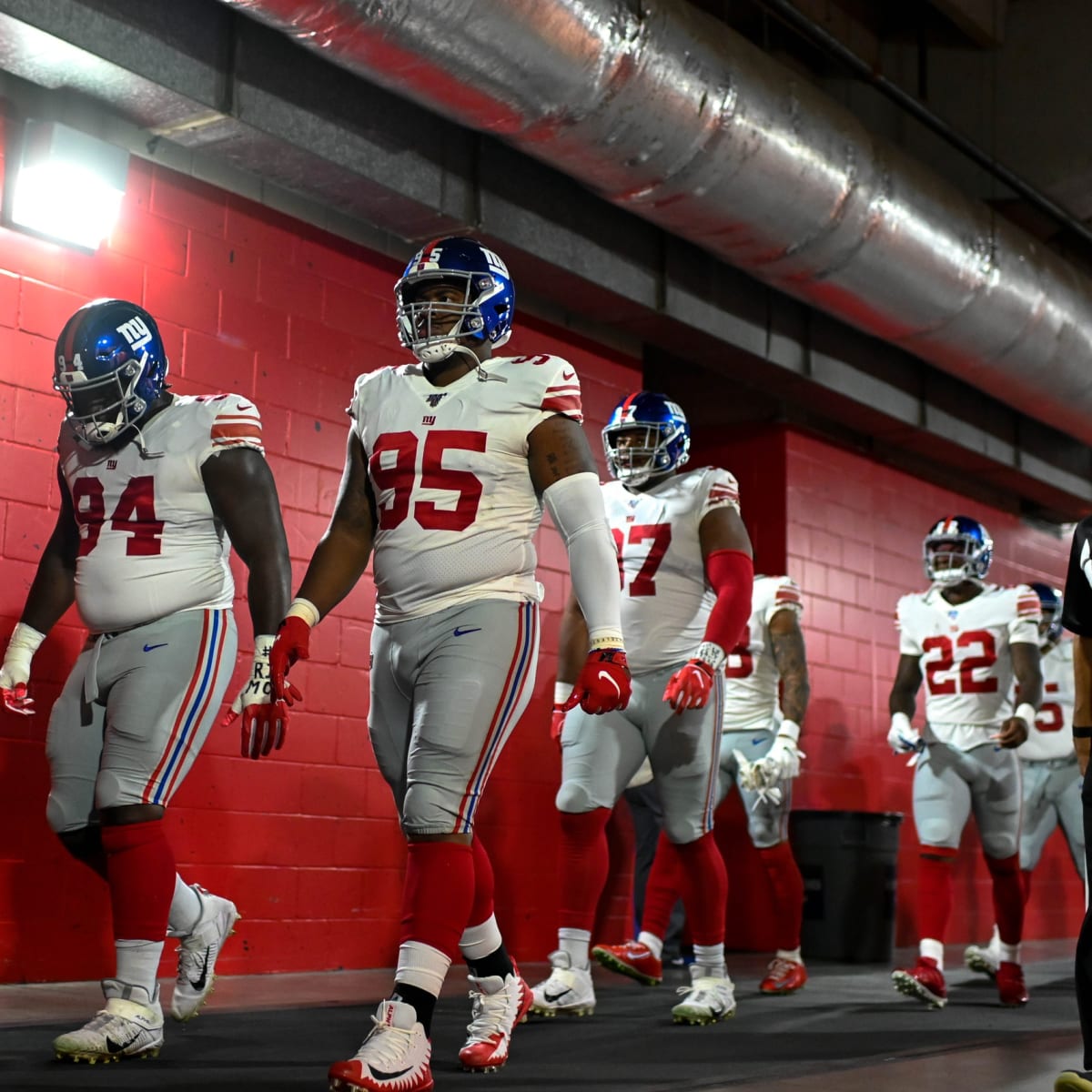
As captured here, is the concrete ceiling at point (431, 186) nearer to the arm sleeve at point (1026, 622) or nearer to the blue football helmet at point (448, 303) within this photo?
the blue football helmet at point (448, 303)

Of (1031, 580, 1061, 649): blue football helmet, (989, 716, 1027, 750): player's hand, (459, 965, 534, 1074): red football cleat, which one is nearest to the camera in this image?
(459, 965, 534, 1074): red football cleat

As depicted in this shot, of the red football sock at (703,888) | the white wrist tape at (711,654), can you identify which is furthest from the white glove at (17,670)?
the red football sock at (703,888)

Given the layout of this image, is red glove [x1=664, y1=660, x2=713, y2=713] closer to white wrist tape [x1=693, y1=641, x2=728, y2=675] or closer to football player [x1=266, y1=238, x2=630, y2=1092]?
white wrist tape [x1=693, y1=641, x2=728, y2=675]

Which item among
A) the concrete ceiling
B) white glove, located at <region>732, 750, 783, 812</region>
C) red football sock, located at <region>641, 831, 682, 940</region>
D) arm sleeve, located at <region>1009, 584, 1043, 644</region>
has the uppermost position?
the concrete ceiling

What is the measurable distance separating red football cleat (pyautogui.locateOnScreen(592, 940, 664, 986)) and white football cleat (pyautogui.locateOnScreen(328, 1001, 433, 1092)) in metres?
2.24

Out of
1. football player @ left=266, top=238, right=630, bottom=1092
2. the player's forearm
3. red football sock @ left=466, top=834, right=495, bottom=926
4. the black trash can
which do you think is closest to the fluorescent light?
football player @ left=266, top=238, right=630, bottom=1092

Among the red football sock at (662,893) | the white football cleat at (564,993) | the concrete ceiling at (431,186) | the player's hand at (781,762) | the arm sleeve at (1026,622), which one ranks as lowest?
the white football cleat at (564,993)

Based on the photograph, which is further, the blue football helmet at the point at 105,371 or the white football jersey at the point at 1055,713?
the white football jersey at the point at 1055,713

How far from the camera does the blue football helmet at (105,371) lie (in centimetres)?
378

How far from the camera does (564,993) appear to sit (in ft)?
A: 15.2

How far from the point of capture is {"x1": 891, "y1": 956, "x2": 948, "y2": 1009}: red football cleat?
5.44 meters

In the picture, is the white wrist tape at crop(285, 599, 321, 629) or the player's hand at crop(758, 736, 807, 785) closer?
the white wrist tape at crop(285, 599, 321, 629)

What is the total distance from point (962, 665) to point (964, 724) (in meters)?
0.29

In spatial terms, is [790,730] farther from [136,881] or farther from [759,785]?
[136,881]
